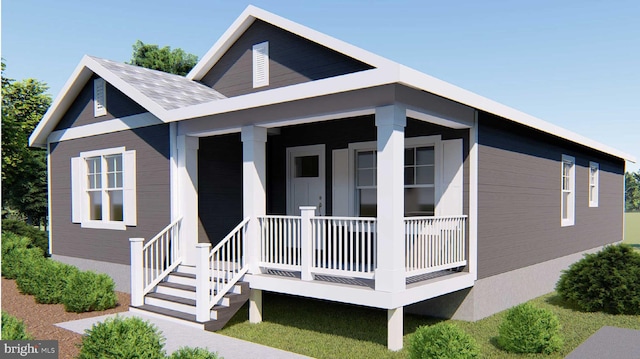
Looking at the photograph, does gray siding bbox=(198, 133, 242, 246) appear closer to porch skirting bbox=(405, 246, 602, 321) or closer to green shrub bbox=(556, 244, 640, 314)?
porch skirting bbox=(405, 246, 602, 321)

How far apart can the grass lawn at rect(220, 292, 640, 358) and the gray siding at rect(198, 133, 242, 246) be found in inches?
74.6

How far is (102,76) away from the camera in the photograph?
1091cm

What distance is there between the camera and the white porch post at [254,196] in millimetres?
8312

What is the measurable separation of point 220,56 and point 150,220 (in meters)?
3.90

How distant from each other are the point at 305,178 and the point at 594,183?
30.4 feet

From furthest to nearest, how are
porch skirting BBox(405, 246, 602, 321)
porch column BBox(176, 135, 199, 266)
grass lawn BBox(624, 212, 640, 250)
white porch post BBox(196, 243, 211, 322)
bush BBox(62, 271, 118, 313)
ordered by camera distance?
grass lawn BBox(624, 212, 640, 250) < porch column BBox(176, 135, 199, 266) < bush BBox(62, 271, 118, 313) < porch skirting BBox(405, 246, 602, 321) < white porch post BBox(196, 243, 211, 322)

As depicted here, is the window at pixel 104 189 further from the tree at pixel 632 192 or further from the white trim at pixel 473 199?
the tree at pixel 632 192

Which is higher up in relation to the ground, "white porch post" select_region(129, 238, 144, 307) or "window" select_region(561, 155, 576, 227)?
"window" select_region(561, 155, 576, 227)

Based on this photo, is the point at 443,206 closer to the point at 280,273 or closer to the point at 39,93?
the point at 280,273

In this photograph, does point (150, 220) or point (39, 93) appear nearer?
point (150, 220)

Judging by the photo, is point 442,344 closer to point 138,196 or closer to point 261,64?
point 261,64

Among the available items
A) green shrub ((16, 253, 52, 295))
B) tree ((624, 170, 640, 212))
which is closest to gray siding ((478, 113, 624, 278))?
green shrub ((16, 253, 52, 295))

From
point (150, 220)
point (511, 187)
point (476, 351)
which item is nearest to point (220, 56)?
point (150, 220)

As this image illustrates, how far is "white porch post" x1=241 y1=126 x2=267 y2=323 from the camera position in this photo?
8312mm
